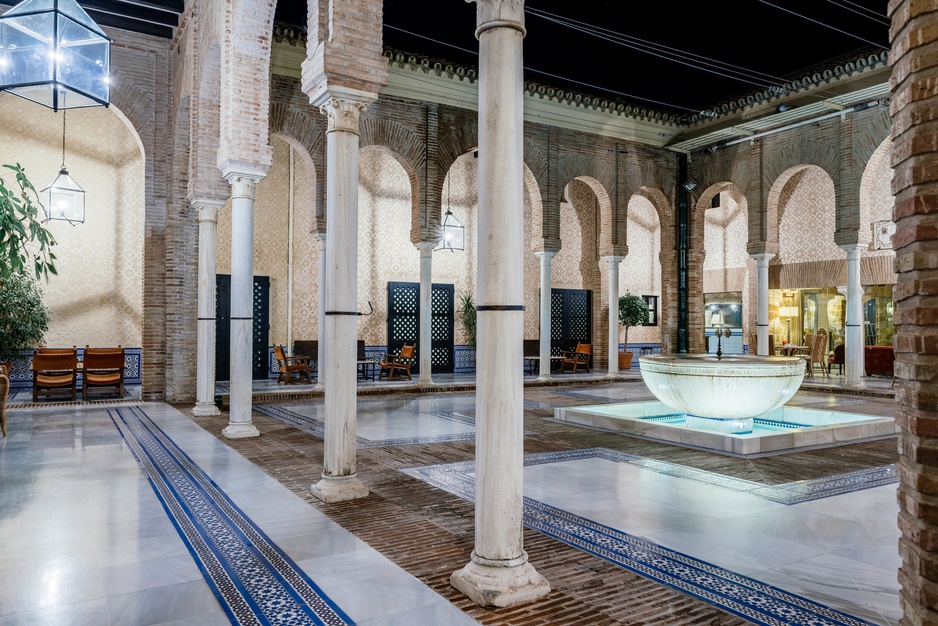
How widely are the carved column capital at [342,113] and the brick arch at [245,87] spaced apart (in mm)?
2463

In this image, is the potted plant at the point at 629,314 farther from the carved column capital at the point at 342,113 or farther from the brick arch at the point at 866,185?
the carved column capital at the point at 342,113

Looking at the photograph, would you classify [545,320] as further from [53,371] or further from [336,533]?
[336,533]

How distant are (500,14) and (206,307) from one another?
264 inches

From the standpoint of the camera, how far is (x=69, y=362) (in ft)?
33.1

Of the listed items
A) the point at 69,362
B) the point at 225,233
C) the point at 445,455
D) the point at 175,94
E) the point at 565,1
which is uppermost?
the point at 565,1

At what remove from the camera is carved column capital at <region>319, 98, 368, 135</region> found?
4758 millimetres

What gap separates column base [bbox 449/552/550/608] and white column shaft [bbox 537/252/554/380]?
10.6 metres

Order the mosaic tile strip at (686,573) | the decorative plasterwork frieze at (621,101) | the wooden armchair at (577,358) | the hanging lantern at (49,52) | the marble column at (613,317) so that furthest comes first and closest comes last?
the wooden armchair at (577,358) < the marble column at (613,317) < the decorative plasterwork frieze at (621,101) < the hanging lantern at (49,52) < the mosaic tile strip at (686,573)

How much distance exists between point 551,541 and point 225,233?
39.4ft

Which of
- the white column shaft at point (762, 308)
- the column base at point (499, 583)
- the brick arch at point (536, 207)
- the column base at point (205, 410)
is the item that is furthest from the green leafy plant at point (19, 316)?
the white column shaft at point (762, 308)

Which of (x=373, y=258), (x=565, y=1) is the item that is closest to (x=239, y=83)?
(x=565, y=1)

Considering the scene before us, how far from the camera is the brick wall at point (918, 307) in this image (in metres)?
1.57

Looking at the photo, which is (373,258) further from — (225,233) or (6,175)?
(6,175)

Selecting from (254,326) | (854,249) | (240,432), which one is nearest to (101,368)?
(254,326)
